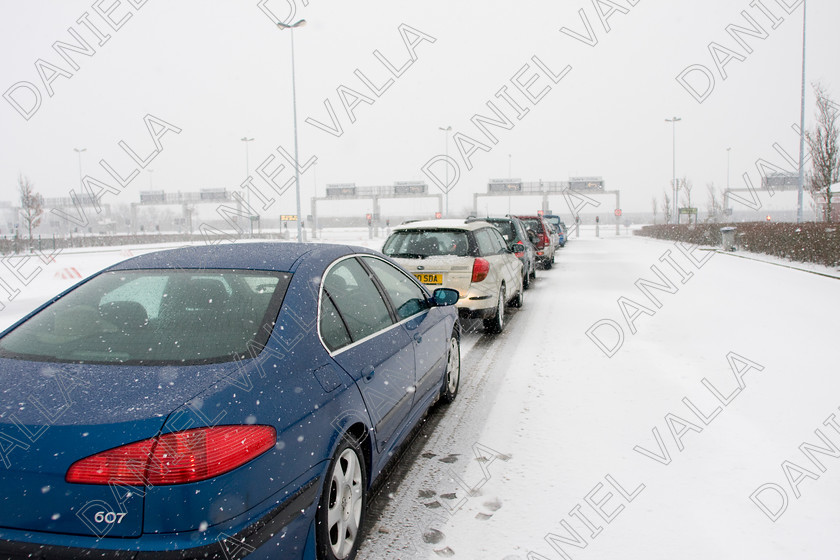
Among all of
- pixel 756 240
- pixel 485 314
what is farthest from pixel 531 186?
pixel 485 314

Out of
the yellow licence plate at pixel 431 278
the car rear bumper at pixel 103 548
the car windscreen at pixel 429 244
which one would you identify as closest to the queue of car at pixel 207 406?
the car rear bumper at pixel 103 548

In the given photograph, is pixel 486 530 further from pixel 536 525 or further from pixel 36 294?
pixel 36 294

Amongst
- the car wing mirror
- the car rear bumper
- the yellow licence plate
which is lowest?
the car rear bumper

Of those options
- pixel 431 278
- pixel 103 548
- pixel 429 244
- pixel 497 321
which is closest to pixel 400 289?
pixel 103 548

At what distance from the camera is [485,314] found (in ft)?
24.8

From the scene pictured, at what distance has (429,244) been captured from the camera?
304 inches

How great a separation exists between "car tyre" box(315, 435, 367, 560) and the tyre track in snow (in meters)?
0.18

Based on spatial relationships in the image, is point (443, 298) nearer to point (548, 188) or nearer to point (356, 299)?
point (356, 299)

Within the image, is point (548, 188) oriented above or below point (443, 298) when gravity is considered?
above

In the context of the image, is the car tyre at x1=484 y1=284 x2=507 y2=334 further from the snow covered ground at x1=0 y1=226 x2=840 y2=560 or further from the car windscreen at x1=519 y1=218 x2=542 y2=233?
the car windscreen at x1=519 y1=218 x2=542 y2=233

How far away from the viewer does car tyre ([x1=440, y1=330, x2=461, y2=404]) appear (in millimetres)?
4816

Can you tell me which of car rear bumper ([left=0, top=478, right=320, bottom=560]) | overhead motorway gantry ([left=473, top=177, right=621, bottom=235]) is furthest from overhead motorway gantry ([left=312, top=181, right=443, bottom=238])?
car rear bumper ([left=0, top=478, right=320, bottom=560])

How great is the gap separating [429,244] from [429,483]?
4635mm

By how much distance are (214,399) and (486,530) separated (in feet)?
5.66
